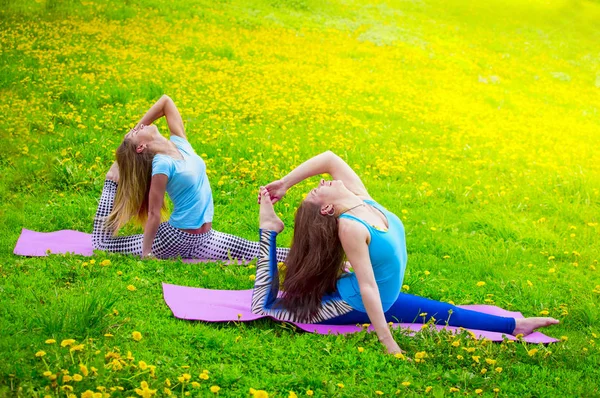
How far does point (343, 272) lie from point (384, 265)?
0.47 meters

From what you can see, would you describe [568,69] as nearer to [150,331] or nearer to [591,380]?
[591,380]

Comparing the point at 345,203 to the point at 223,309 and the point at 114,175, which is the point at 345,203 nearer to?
the point at 223,309

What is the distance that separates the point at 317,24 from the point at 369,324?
13.9m

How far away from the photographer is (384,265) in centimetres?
464

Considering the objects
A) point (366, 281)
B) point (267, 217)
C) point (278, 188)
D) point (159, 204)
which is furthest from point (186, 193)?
point (366, 281)

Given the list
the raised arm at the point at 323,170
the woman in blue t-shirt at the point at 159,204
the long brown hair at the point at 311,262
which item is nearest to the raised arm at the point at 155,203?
the woman in blue t-shirt at the point at 159,204

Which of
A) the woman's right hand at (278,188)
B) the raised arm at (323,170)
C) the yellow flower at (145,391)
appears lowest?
the yellow flower at (145,391)

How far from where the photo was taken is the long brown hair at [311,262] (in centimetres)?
463

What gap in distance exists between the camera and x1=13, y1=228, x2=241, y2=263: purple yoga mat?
19.4ft

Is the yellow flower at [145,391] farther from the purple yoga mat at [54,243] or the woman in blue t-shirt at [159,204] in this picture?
the purple yoga mat at [54,243]

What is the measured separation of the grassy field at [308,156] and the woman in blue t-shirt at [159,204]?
9.4 inches

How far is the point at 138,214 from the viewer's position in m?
5.96

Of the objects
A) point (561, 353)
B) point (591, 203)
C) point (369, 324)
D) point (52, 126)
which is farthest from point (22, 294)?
point (591, 203)

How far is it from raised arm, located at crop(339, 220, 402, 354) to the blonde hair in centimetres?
217
